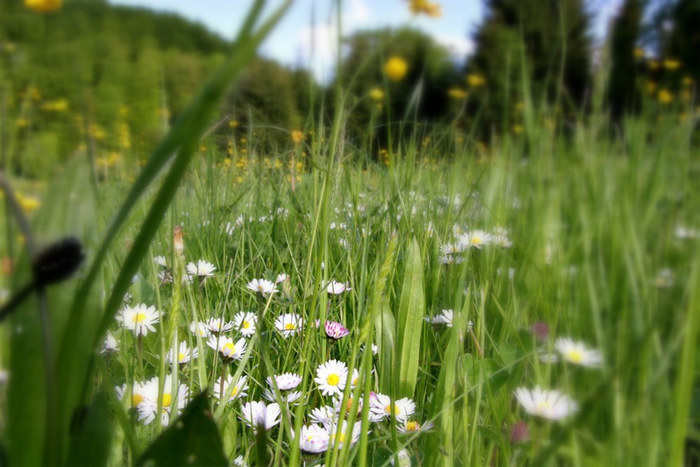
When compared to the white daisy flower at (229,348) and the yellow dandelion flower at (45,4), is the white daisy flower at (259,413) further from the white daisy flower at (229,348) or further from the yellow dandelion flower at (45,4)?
the yellow dandelion flower at (45,4)

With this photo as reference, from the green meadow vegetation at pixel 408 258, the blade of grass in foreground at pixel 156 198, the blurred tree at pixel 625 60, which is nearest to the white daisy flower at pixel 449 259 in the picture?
the green meadow vegetation at pixel 408 258

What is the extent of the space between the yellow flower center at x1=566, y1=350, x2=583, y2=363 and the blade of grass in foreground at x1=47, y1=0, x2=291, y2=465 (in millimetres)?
210

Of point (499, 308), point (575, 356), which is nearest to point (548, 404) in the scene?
point (575, 356)

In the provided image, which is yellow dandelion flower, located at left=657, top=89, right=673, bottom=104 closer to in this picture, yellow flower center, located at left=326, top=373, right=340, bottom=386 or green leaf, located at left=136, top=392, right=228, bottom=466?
green leaf, located at left=136, top=392, right=228, bottom=466

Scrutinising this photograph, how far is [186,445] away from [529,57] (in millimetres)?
358

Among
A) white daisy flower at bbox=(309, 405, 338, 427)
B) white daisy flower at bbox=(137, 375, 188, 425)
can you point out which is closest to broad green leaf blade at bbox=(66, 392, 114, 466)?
white daisy flower at bbox=(137, 375, 188, 425)

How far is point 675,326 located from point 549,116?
0.61 feet

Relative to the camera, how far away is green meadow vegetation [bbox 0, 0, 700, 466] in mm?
240

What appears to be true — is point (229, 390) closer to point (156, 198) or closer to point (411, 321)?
point (411, 321)

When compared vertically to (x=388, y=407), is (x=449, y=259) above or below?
above

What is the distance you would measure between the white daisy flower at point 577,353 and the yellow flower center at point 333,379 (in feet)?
1.22

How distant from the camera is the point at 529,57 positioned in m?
0.41

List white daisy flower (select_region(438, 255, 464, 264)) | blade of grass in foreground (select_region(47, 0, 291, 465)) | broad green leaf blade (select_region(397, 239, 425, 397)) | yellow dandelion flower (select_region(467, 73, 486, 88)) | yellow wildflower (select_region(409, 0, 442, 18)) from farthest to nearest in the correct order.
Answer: white daisy flower (select_region(438, 255, 464, 264)) → broad green leaf blade (select_region(397, 239, 425, 397)) → yellow dandelion flower (select_region(467, 73, 486, 88)) → yellow wildflower (select_region(409, 0, 442, 18)) → blade of grass in foreground (select_region(47, 0, 291, 465))

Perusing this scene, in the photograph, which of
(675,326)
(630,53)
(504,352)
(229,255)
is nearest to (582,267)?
(675,326)
